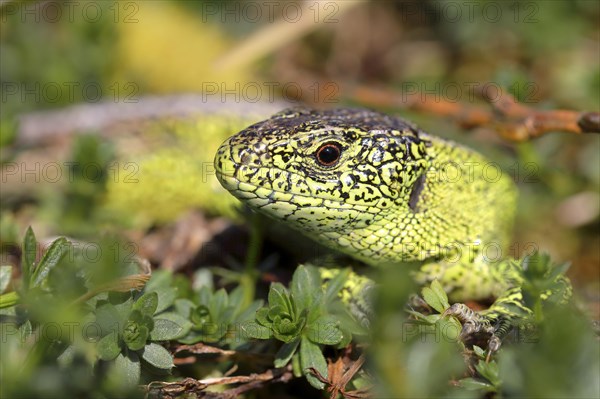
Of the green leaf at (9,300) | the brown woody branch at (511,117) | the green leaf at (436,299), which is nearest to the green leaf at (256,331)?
the green leaf at (436,299)

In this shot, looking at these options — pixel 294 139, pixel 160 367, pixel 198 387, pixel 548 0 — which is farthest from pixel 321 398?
pixel 548 0

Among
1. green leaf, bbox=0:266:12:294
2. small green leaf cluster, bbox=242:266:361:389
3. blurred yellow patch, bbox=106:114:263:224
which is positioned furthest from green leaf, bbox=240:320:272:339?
blurred yellow patch, bbox=106:114:263:224

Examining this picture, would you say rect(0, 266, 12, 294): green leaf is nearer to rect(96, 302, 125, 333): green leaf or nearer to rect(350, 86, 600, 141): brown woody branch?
rect(96, 302, 125, 333): green leaf

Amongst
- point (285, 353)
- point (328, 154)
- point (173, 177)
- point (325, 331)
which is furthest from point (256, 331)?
point (173, 177)

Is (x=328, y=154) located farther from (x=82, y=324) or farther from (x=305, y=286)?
(x=82, y=324)

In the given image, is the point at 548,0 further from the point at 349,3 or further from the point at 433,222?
the point at 433,222

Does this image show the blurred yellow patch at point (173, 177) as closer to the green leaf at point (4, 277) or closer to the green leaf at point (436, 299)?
the green leaf at point (4, 277)
